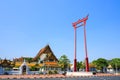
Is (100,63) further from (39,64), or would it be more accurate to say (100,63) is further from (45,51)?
(39,64)

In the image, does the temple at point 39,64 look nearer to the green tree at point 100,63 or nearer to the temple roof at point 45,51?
the temple roof at point 45,51

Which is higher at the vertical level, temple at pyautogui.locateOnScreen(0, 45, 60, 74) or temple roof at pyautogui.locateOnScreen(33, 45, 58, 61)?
temple roof at pyautogui.locateOnScreen(33, 45, 58, 61)

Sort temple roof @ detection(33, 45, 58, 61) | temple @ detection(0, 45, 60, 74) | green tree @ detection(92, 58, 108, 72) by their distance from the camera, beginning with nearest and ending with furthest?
1. temple @ detection(0, 45, 60, 74)
2. temple roof @ detection(33, 45, 58, 61)
3. green tree @ detection(92, 58, 108, 72)

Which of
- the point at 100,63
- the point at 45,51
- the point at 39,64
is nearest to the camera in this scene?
the point at 39,64

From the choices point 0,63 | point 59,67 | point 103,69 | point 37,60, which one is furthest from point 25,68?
point 103,69

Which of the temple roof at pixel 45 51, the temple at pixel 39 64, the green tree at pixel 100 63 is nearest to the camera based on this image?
the temple at pixel 39 64

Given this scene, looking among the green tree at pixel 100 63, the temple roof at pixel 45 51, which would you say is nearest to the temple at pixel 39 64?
the temple roof at pixel 45 51

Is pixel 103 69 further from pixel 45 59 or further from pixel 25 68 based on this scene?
pixel 25 68

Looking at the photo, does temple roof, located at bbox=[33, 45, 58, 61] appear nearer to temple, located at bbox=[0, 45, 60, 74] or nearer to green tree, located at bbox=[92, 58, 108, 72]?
temple, located at bbox=[0, 45, 60, 74]

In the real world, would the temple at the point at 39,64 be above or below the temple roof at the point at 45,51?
below

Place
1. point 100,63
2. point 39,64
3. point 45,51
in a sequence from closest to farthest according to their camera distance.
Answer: point 39,64
point 45,51
point 100,63

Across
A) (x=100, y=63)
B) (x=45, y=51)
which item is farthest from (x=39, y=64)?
(x=100, y=63)

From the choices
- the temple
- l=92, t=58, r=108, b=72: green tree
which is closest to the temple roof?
the temple

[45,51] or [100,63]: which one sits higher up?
[45,51]
